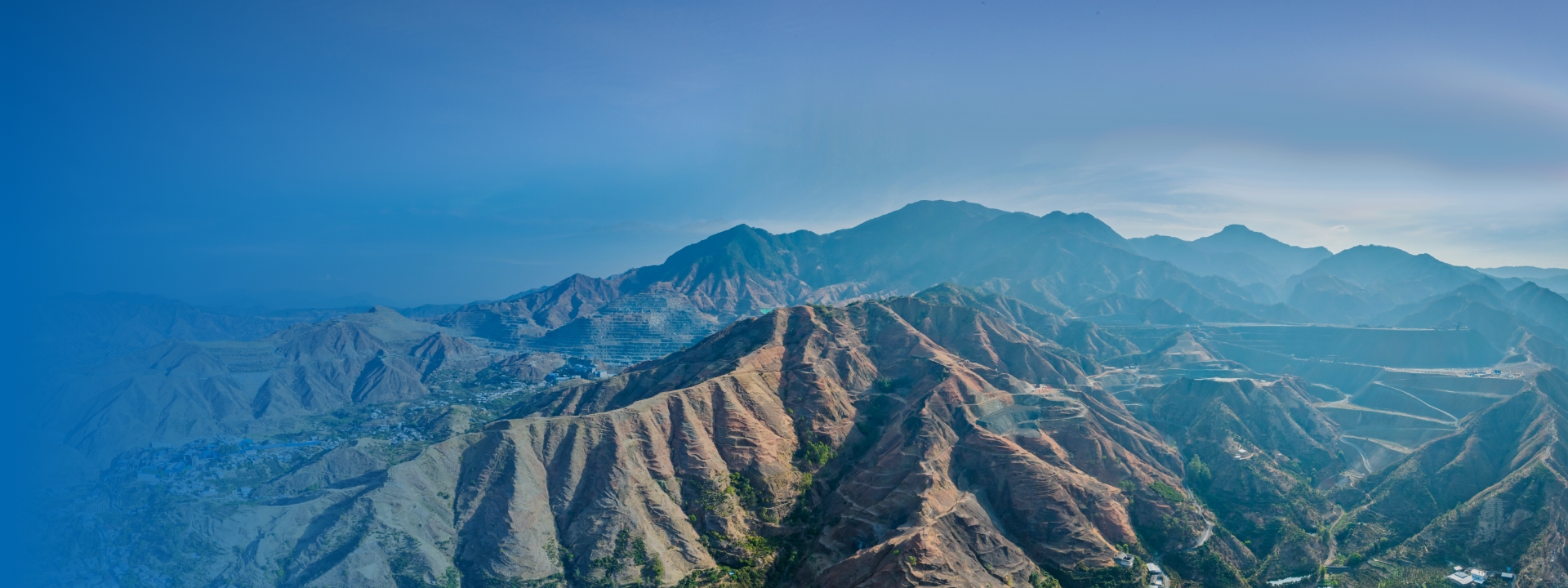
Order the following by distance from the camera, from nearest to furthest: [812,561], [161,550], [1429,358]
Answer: [812,561], [161,550], [1429,358]

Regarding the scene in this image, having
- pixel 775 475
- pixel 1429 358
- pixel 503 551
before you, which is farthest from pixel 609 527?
pixel 1429 358

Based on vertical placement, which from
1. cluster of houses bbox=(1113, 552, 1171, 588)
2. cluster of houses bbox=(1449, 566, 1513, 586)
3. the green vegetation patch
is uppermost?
the green vegetation patch

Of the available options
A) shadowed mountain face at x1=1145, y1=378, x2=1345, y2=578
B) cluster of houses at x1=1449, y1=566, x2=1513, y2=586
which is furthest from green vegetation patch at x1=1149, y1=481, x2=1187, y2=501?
cluster of houses at x1=1449, y1=566, x2=1513, y2=586

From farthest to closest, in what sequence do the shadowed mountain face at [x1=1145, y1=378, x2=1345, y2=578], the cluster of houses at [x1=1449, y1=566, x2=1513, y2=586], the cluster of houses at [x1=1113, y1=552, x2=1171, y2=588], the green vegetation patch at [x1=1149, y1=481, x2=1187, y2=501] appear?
the green vegetation patch at [x1=1149, y1=481, x2=1187, y2=501]
the shadowed mountain face at [x1=1145, y1=378, x2=1345, y2=578]
the cluster of houses at [x1=1113, y1=552, x2=1171, y2=588]
the cluster of houses at [x1=1449, y1=566, x2=1513, y2=586]

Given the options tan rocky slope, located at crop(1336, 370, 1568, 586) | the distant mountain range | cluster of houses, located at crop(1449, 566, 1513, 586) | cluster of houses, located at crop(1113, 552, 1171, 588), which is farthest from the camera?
tan rocky slope, located at crop(1336, 370, 1568, 586)

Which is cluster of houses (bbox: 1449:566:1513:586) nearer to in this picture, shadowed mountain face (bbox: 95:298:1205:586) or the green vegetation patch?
shadowed mountain face (bbox: 95:298:1205:586)

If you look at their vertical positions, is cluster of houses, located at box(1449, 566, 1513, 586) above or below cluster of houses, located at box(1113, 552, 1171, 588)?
below

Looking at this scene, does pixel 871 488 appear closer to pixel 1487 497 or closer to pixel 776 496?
pixel 776 496

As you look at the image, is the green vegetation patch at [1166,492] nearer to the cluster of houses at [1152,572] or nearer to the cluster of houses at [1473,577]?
the cluster of houses at [1152,572]

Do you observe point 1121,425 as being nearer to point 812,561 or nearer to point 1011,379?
point 1011,379
